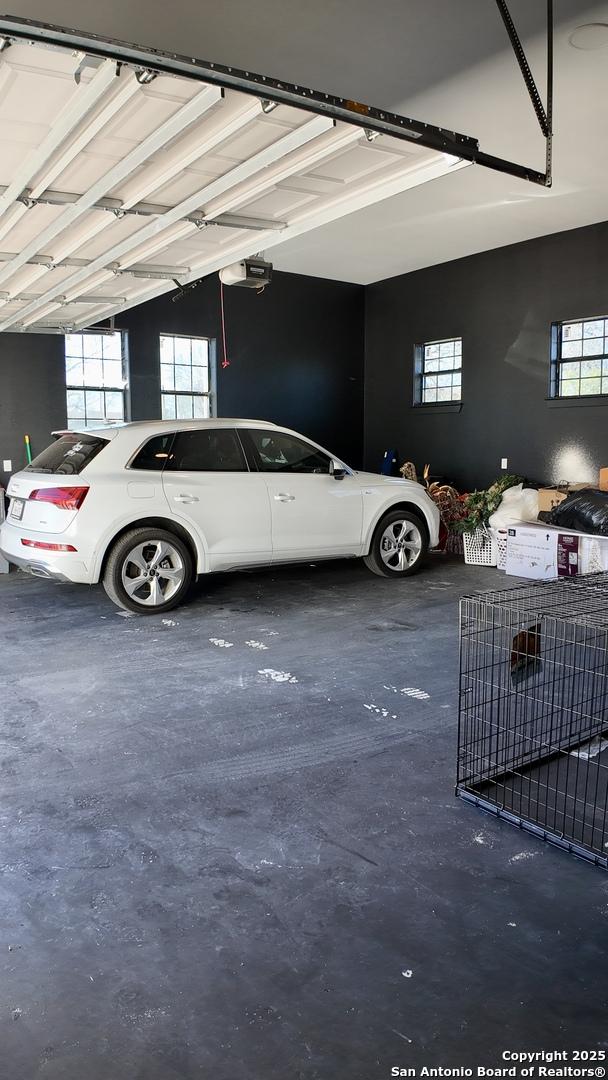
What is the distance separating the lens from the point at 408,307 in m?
12.6

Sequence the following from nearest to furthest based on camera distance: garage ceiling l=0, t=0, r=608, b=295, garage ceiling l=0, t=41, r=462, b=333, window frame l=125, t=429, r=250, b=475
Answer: garage ceiling l=0, t=41, r=462, b=333 → garage ceiling l=0, t=0, r=608, b=295 → window frame l=125, t=429, r=250, b=475

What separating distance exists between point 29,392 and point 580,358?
7424 mm

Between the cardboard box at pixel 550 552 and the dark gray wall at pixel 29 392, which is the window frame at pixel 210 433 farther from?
the dark gray wall at pixel 29 392

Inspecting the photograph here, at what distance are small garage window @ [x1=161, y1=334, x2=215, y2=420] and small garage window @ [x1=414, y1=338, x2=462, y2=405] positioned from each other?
3.54m

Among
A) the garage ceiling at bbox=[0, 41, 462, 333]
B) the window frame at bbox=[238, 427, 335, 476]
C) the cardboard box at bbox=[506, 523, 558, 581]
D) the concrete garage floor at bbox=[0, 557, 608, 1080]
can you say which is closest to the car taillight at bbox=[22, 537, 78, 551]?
the concrete garage floor at bbox=[0, 557, 608, 1080]

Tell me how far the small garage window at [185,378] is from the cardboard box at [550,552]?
5.11 m

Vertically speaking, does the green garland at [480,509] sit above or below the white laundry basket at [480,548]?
above

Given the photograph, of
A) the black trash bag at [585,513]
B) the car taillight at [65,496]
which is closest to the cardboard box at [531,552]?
the black trash bag at [585,513]

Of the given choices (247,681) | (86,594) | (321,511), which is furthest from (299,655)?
(86,594)

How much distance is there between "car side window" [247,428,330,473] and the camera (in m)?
7.06

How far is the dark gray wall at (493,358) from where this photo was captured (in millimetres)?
10094

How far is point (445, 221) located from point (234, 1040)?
31.2 feet

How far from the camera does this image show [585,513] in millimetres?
7637

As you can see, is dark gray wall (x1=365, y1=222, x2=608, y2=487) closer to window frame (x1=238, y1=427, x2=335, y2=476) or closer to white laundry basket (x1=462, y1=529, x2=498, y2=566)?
white laundry basket (x1=462, y1=529, x2=498, y2=566)
